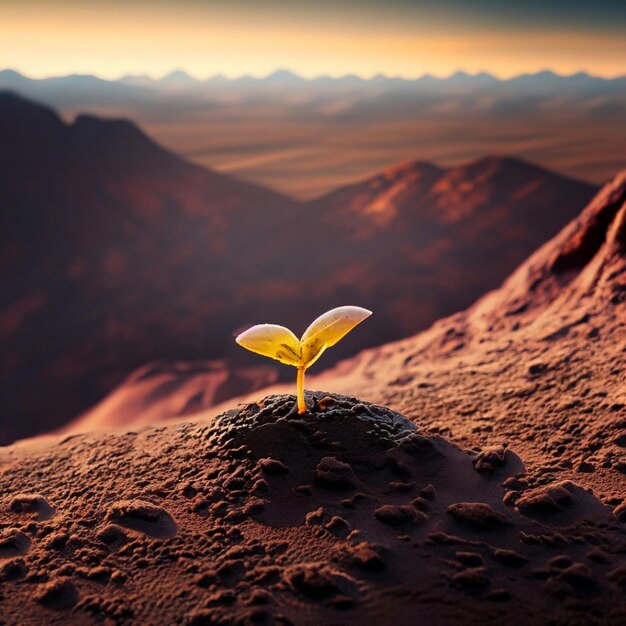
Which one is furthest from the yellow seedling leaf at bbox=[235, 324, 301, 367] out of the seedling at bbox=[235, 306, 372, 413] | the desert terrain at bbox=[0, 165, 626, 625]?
the desert terrain at bbox=[0, 165, 626, 625]

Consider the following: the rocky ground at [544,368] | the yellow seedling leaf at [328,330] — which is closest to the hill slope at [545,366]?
the rocky ground at [544,368]

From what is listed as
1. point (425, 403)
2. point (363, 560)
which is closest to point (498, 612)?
point (363, 560)

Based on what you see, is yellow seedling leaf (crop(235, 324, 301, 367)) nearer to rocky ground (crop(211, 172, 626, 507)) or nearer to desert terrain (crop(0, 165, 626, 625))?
desert terrain (crop(0, 165, 626, 625))

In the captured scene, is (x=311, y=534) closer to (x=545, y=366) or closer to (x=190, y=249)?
(x=545, y=366)

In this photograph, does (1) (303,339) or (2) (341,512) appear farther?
(1) (303,339)

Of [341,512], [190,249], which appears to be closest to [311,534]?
[341,512]
